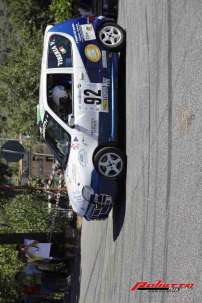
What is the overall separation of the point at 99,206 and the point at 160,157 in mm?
2749

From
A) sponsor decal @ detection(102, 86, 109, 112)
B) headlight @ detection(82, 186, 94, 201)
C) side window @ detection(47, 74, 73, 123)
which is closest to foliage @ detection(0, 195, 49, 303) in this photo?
headlight @ detection(82, 186, 94, 201)

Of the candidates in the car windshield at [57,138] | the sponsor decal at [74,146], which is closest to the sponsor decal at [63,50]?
the car windshield at [57,138]

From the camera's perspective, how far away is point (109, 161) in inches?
380

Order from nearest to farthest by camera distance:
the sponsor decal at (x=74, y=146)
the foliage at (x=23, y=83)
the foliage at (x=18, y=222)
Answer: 1. the sponsor decal at (x=74, y=146)
2. the foliage at (x=18, y=222)
3. the foliage at (x=23, y=83)

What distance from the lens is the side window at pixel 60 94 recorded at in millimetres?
10203

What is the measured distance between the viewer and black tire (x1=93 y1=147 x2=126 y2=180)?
31.6ft

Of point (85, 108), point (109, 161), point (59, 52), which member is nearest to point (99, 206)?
point (109, 161)

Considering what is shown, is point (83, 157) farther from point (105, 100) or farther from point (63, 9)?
point (63, 9)

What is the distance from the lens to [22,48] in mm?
20516

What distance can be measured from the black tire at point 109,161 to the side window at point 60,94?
3.31ft

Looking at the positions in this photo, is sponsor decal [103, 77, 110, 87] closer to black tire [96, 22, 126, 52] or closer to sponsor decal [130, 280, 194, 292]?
black tire [96, 22, 126, 52]

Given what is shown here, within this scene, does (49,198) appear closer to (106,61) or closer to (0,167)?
(0,167)

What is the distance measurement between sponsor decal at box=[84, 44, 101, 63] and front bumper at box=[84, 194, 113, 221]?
2402 mm

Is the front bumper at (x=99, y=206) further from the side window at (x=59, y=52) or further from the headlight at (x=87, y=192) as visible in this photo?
the side window at (x=59, y=52)
